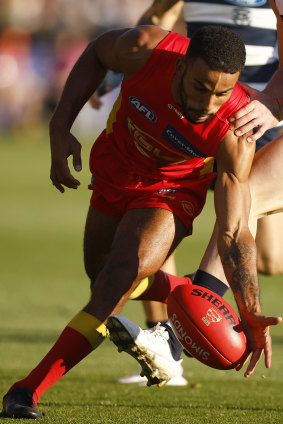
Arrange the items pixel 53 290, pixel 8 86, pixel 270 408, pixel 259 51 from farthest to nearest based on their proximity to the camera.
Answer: pixel 8 86
pixel 53 290
pixel 259 51
pixel 270 408

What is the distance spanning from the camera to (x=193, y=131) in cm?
500

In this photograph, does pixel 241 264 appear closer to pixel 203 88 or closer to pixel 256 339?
pixel 256 339

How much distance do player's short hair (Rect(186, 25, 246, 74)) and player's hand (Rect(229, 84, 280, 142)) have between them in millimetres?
310

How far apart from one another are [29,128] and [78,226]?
2016 cm

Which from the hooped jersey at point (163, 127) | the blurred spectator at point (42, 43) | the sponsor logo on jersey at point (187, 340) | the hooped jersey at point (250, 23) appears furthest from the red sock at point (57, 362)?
the blurred spectator at point (42, 43)

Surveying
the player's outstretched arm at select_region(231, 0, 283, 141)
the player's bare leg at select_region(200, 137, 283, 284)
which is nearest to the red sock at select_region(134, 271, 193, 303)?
the player's bare leg at select_region(200, 137, 283, 284)

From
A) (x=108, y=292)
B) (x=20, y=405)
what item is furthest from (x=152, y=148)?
(x=20, y=405)

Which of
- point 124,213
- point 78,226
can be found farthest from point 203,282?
point 78,226

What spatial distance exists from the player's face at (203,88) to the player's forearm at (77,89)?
706 mm

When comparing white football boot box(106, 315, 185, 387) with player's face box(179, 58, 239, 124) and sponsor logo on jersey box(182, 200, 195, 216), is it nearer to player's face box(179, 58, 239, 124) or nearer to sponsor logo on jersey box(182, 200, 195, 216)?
sponsor logo on jersey box(182, 200, 195, 216)

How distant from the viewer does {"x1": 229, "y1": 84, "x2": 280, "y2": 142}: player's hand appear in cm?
490

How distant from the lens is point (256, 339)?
4578mm

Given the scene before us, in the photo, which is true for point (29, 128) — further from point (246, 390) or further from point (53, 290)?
point (246, 390)

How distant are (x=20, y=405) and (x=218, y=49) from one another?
2.08 m
